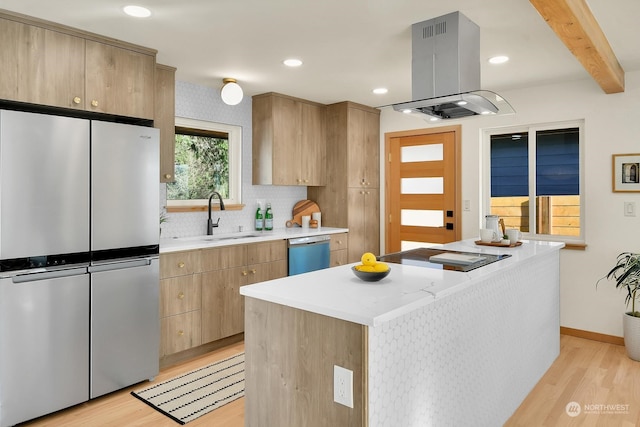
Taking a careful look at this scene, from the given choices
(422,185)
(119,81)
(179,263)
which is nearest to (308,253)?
(179,263)

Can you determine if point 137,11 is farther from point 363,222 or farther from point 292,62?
point 363,222

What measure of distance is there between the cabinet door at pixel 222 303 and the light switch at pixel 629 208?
11.3 ft

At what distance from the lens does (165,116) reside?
11.6ft

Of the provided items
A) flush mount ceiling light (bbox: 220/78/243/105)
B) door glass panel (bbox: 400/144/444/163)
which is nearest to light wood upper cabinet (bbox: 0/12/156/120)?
flush mount ceiling light (bbox: 220/78/243/105)

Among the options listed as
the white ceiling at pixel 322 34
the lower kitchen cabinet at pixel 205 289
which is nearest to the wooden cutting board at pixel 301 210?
the lower kitchen cabinet at pixel 205 289

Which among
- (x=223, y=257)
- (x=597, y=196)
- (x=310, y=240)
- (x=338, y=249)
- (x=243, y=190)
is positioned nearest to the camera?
(x=223, y=257)

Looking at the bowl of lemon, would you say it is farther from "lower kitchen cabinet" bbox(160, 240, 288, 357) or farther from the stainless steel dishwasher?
the stainless steel dishwasher

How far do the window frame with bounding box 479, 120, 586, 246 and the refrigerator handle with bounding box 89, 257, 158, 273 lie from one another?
3.44 metres

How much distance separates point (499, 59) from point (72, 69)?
123 inches

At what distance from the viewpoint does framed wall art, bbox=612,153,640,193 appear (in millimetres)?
3715

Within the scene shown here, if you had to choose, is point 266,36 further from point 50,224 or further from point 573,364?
point 573,364

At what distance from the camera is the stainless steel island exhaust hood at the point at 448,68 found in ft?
8.30

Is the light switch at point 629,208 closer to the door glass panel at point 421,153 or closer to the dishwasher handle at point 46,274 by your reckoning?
the door glass panel at point 421,153

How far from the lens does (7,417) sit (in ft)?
7.98
